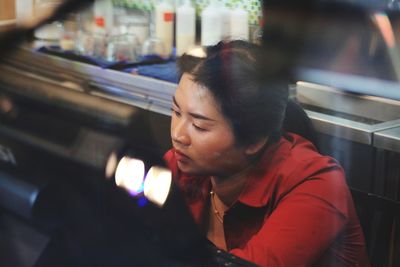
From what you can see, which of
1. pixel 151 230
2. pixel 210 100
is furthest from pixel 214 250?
pixel 210 100

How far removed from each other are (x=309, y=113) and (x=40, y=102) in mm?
348

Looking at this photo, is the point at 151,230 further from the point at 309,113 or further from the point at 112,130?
the point at 309,113

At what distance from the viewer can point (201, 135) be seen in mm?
734

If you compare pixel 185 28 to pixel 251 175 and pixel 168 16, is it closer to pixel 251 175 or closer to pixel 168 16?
pixel 168 16

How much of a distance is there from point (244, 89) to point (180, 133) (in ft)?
0.37

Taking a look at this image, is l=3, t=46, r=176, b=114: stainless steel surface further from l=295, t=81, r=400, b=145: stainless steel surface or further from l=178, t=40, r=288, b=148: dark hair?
l=295, t=81, r=400, b=145: stainless steel surface

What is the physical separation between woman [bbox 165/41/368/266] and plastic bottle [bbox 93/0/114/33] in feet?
0.39

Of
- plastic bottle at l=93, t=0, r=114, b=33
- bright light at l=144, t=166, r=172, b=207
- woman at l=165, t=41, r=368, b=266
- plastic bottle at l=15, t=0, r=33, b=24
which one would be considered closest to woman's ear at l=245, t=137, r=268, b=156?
woman at l=165, t=41, r=368, b=266

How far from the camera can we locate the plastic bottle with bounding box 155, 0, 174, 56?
82cm

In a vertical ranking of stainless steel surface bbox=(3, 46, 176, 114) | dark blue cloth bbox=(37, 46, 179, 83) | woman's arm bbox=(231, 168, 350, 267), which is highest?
dark blue cloth bbox=(37, 46, 179, 83)

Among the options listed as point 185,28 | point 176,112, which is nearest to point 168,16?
point 185,28

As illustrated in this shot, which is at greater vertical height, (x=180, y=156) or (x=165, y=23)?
(x=165, y=23)

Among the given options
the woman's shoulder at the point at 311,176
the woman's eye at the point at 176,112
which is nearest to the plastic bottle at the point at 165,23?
the woman's eye at the point at 176,112

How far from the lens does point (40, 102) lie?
2.73ft
